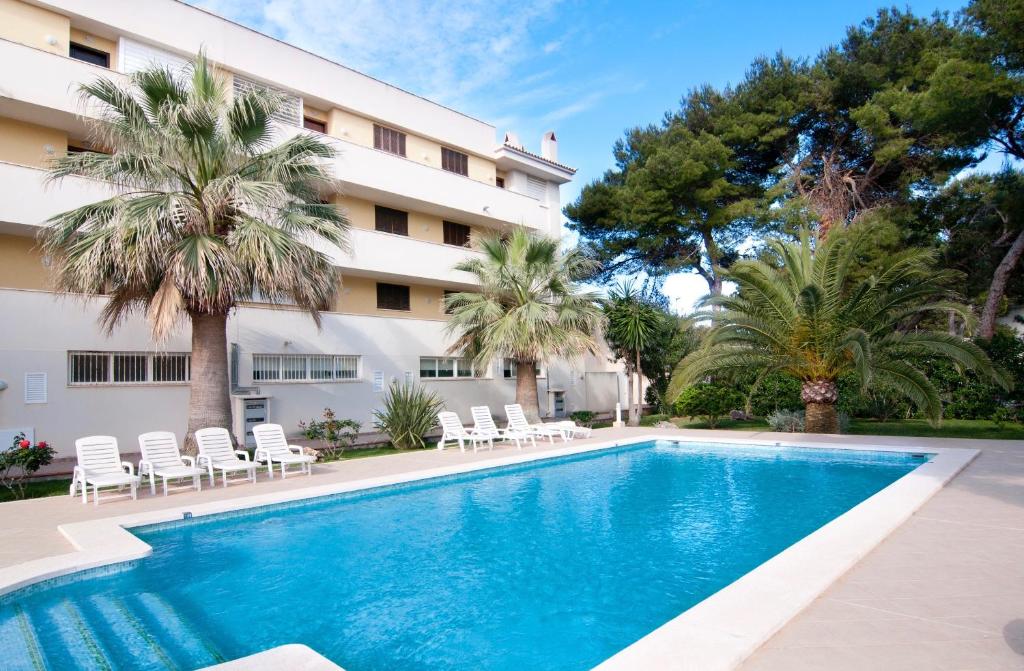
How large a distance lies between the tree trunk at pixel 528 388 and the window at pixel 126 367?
8.78 m

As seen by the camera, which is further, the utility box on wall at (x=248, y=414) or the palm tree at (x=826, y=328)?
the utility box on wall at (x=248, y=414)

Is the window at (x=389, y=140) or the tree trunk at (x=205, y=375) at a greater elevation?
the window at (x=389, y=140)

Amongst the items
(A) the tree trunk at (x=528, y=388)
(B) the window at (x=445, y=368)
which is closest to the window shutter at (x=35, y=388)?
(B) the window at (x=445, y=368)

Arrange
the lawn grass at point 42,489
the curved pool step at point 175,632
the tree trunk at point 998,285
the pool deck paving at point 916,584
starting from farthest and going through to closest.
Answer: the tree trunk at point 998,285 → the lawn grass at point 42,489 → the curved pool step at point 175,632 → the pool deck paving at point 916,584

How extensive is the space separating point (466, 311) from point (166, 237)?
8099 millimetres

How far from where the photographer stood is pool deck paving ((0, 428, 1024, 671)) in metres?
3.67

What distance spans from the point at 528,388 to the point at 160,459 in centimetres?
993

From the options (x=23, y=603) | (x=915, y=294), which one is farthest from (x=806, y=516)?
(x=23, y=603)

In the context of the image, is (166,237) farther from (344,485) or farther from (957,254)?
(957,254)

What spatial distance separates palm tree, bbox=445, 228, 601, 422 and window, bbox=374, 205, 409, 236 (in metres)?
5.45

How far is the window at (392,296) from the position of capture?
861 inches

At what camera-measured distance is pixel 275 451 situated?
11883 millimetres

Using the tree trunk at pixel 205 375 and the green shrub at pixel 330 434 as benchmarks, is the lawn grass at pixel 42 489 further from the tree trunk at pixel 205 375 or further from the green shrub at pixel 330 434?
the green shrub at pixel 330 434

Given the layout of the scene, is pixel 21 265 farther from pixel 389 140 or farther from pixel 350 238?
→ pixel 389 140
